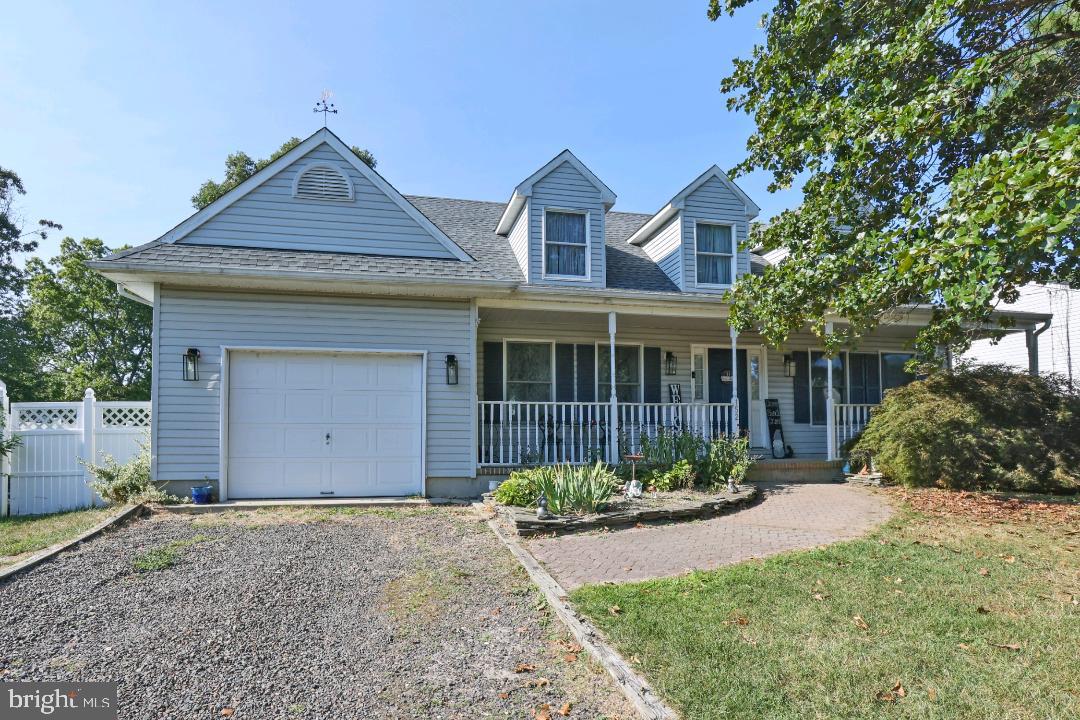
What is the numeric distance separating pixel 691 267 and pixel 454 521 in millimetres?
7144

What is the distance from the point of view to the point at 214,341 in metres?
8.91

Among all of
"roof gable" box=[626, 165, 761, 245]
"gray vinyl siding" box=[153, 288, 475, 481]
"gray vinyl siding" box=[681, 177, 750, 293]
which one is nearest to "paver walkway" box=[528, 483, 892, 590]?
"gray vinyl siding" box=[153, 288, 475, 481]

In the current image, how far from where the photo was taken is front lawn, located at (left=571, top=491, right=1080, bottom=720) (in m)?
2.99

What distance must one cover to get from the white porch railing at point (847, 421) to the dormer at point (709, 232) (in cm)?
361

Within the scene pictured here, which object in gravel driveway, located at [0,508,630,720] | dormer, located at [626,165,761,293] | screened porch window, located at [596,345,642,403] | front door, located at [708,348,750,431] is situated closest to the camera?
gravel driveway, located at [0,508,630,720]

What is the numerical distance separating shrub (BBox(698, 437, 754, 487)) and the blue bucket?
7832mm

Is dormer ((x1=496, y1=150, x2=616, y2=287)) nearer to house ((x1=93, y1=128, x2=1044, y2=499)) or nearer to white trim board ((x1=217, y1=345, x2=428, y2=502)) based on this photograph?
house ((x1=93, y1=128, x2=1044, y2=499))

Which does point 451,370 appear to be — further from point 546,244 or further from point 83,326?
point 83,326

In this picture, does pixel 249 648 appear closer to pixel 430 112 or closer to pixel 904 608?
pixel 904 608

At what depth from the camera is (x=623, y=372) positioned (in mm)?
12453

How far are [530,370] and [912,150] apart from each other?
7628mm

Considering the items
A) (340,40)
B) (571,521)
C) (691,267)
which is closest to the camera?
(571,521)

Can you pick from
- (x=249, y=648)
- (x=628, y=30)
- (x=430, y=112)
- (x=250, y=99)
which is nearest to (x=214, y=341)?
(x=250, y=99)

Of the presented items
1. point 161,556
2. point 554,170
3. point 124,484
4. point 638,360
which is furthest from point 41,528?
point 638,360
